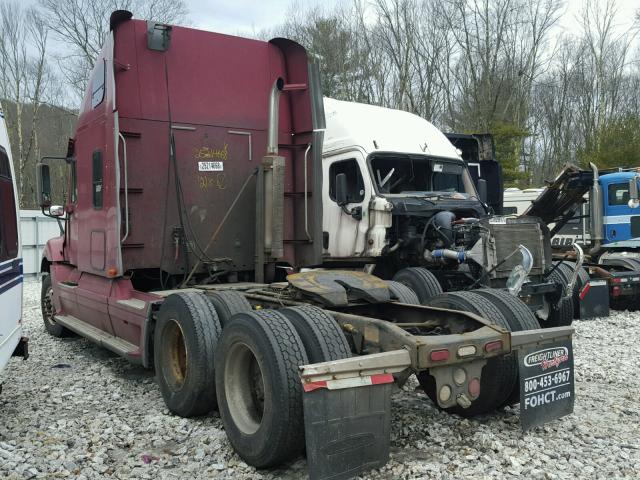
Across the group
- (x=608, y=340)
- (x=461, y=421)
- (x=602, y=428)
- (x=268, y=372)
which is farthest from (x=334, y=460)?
(x=608, y=340)

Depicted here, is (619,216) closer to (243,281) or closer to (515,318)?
(243,281)

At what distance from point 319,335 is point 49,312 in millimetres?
6610

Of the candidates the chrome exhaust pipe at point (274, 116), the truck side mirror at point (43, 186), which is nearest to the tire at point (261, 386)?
the chrome exhaust pipe at point (274, 116)

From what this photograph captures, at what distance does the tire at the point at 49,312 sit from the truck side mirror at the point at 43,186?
157cm

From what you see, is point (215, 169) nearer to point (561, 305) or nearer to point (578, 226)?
point (561, 305)

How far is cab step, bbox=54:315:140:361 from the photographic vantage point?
5.67 metres

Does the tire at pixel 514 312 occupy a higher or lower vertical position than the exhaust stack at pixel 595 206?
lower

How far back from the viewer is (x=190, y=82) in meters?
6.48

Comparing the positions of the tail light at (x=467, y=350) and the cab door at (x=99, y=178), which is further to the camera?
the cab door at (x=99, y=178)

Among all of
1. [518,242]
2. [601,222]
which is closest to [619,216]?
[601,222]

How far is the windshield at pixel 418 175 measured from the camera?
8805 millimetres

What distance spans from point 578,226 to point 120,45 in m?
11.0

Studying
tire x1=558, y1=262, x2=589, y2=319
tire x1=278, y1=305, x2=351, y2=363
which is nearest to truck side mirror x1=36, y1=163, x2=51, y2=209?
tire x1=278, y1=305, x2=351, y2=363

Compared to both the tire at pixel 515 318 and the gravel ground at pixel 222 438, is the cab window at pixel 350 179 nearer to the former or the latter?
the gravel ground at pixel 222 438
